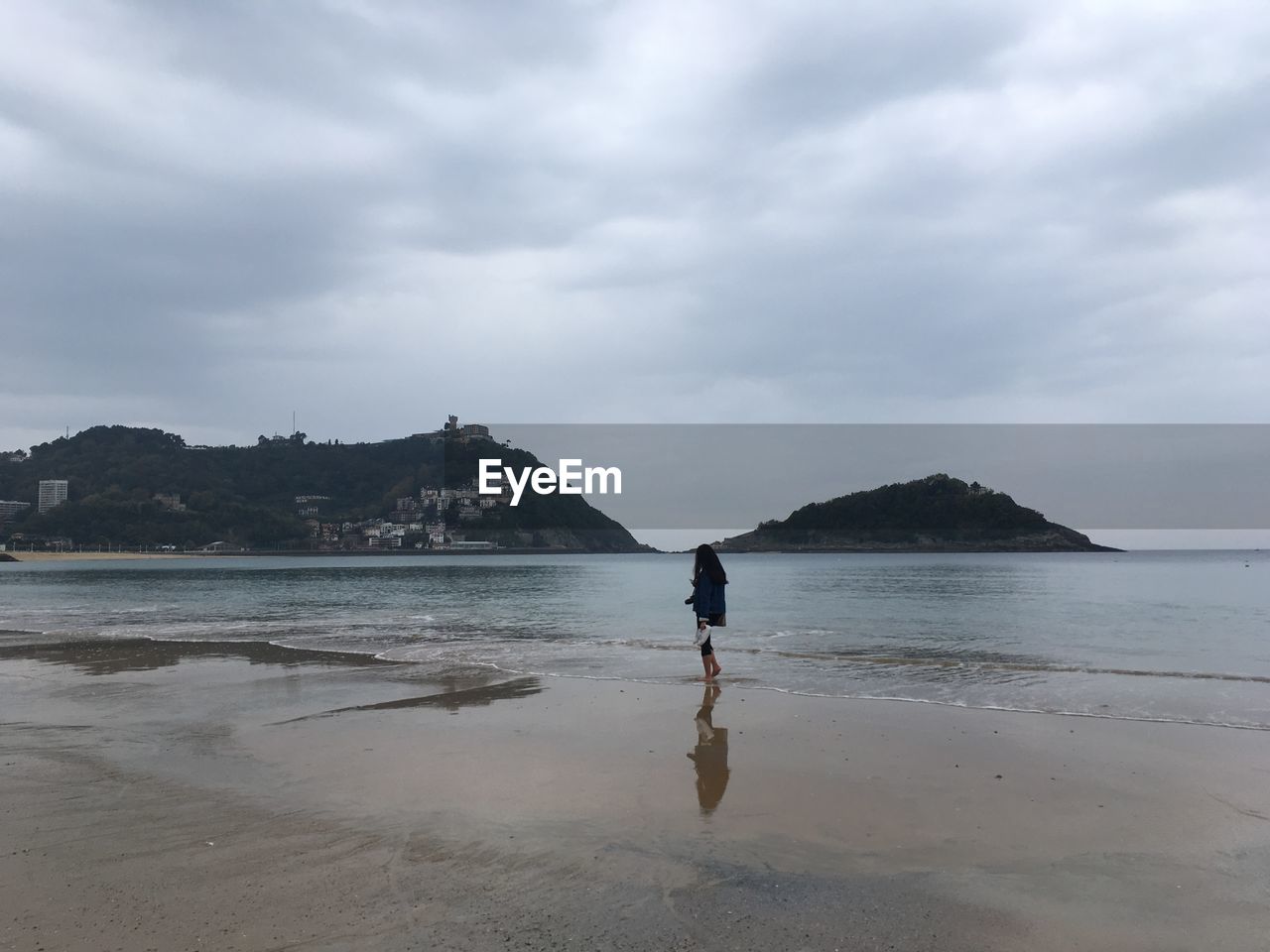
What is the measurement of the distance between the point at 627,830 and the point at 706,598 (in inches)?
289

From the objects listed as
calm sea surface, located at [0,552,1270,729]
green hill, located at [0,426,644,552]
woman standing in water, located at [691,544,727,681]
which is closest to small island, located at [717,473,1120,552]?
green hill, located at [0,426,644,552]

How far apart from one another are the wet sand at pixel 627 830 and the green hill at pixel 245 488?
16342 centimetres

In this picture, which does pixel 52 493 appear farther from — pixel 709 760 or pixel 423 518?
pixel 709 760

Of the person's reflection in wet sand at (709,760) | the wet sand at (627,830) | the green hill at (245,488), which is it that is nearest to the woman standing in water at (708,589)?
the person's reflection in wet sand at (709,760)

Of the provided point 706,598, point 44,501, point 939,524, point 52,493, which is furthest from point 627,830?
point 44,501

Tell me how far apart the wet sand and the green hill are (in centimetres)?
16342

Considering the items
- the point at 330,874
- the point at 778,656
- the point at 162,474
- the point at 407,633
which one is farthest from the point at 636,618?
the point at 162,474

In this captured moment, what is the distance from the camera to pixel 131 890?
401cm

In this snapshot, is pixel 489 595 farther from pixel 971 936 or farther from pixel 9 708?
pixel 971 936

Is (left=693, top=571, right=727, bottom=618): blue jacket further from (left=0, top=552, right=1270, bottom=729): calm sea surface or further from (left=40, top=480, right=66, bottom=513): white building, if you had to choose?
(left=40, top=480, right=66, bottom=513): white building

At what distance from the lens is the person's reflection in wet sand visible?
580 centimetres

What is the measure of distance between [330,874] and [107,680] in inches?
385

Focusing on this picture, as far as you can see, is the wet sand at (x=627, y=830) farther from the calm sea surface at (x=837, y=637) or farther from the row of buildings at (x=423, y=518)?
the row of buildings at (x=423, y=518)

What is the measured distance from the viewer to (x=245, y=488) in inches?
6836
